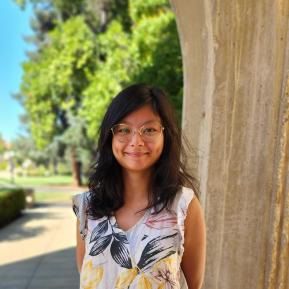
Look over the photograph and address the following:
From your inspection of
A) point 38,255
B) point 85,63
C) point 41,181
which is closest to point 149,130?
point 38,255

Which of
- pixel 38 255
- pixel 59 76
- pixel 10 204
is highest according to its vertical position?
pixel 59 76

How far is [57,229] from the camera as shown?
9969 millimetres

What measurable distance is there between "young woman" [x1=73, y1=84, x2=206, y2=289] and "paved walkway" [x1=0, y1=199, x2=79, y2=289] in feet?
12.8

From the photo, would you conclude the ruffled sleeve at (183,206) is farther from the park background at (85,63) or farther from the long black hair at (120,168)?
the park background at (85,63)

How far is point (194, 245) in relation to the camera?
1.59m

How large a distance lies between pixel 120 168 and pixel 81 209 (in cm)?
22

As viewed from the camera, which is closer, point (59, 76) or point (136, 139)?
point (136, 139)

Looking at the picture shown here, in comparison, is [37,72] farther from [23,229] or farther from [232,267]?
[232,267]

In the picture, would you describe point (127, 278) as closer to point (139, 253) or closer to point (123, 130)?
point (139, 253)

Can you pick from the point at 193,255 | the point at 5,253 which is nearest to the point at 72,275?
the point at 5,253

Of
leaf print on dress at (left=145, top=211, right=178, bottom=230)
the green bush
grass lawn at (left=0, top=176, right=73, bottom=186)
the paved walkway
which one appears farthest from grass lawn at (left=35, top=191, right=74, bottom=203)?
leaf print on dress at (left=145, top=211, right=178, bottom=230)

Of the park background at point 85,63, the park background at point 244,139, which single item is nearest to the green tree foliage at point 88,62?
the park background at point 85,63

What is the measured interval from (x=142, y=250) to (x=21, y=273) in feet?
16.3

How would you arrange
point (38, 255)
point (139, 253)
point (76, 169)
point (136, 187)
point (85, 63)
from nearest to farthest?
point (139, 253) → point (136, 187) → point (38, 255) → point (85, 63) → point (76, 169)
